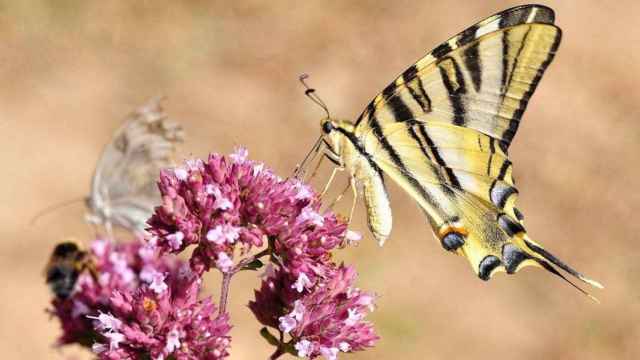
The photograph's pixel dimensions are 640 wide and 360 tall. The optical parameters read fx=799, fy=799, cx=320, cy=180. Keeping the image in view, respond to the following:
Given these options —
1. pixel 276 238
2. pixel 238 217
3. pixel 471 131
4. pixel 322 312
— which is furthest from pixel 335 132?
pixel 322 312

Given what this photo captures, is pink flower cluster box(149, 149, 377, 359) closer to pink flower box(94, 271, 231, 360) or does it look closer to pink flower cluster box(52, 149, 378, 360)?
pink flower cluster box(52, 149, 378, 360)

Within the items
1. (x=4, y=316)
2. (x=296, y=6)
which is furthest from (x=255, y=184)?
(x=296, y=6)

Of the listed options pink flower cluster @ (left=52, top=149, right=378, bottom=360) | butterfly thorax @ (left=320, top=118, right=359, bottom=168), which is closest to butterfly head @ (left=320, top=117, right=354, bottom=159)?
butterfly thorax @ (left=320, top=118, right=359, bottom=168)

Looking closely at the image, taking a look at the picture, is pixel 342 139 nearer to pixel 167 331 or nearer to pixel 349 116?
pixel 167 331

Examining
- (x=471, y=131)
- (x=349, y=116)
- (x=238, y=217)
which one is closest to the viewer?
→ (x=238, y=217)

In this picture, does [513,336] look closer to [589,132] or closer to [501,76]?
[589,132]

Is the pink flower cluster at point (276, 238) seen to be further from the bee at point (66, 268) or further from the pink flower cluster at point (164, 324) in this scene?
the bee at point (66, 268)

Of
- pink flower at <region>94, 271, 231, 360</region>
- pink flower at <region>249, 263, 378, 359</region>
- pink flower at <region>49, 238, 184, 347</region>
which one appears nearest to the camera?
pink flower at <region>94, 271, 231, 360</region>
